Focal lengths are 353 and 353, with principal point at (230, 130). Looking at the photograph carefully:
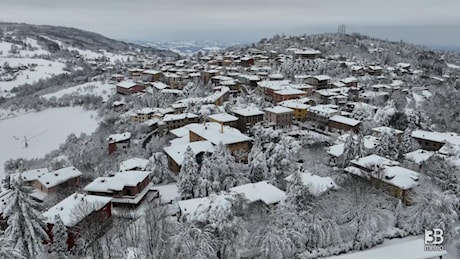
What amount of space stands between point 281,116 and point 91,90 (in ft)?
154

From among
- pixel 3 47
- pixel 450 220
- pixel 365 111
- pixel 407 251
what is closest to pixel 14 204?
pixel 407 251

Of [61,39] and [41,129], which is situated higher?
[61,39]

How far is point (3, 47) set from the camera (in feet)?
487

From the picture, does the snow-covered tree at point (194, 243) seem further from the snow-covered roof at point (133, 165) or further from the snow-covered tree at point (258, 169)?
the snow-covered roof at point (133, 165)

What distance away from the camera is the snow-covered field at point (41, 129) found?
4853 cm

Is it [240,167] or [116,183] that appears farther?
[240,167]

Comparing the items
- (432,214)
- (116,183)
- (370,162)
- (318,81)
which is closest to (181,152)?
(116,183)

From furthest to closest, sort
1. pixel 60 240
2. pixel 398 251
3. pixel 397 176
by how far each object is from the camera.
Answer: pixel 397 176, pixel 398 251, pixel 60 240

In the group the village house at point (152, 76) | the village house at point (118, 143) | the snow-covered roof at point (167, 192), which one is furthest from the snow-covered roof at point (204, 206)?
the village house at point (152, 76)

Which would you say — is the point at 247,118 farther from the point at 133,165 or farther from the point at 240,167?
the point at 133,165

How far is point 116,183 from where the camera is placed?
22.3 meters

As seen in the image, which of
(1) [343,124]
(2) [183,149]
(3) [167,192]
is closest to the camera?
(3) [167,192]

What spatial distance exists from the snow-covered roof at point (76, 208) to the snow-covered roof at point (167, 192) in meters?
4.50

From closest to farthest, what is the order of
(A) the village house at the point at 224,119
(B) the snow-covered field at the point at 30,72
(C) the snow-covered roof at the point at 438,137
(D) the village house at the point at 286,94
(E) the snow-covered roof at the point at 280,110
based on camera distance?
1. (C) the snow-covered roof at the point at 438,137
2. (A) the village house at the point at 224,119
3. (E) the snow-covered roof at the point at 280,110
4. (D) the village house at the point at 286,94
5. (B) the snow-covered field at the point at 30,72
